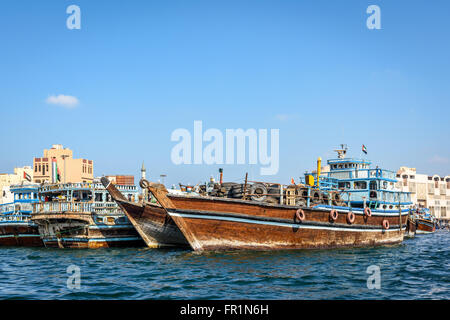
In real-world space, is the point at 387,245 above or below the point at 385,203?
below

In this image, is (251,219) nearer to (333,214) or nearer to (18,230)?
(333,214)

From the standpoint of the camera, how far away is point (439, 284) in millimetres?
13680

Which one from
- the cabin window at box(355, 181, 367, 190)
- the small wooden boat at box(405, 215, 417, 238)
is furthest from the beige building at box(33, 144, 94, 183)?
the cabin window at box(355, 181, 367, 190)

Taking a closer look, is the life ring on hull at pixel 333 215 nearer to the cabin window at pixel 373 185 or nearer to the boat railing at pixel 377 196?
the boat railing at pixel 377 196

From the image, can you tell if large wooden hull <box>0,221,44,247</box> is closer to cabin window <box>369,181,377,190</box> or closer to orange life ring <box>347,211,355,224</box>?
orange life ring <box>347,211,355,224</box>

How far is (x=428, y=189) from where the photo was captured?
83625mm

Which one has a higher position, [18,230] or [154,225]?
[154,225]

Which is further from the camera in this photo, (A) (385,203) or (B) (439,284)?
(A) (385,203)

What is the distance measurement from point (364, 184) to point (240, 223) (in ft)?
38.1

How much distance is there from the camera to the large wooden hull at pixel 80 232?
23.8m

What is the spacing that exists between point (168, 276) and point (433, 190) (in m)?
82.6

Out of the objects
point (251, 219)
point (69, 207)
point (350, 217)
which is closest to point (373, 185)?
point (350, 217)
